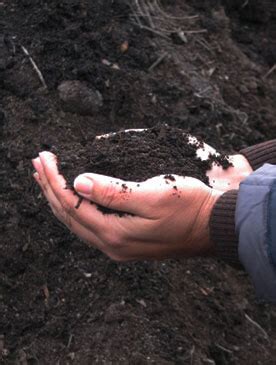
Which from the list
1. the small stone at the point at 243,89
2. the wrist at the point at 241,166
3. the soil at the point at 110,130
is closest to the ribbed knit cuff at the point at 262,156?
the wrist at the point at 241,166

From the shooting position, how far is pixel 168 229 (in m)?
1.70

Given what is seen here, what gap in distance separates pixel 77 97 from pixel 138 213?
3.27ft

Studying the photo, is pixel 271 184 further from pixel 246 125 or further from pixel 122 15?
pixel 122 15

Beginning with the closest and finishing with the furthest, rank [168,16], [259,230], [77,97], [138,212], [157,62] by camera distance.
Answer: [259,230]
[138,212]
[77,97]
[157,62]
[168,16]

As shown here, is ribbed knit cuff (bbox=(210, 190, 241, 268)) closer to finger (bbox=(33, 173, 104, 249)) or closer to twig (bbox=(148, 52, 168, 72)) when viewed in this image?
finger (bbox=(33, 173, 104, 249))

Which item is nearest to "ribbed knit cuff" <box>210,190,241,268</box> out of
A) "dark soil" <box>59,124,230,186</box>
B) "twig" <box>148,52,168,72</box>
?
"dark soil" <box>59,124,230,186</box>

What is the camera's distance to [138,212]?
165 cm

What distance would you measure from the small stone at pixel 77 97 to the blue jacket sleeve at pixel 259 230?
106 cm

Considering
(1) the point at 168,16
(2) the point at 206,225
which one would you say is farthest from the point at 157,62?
(2) the point at 206,225

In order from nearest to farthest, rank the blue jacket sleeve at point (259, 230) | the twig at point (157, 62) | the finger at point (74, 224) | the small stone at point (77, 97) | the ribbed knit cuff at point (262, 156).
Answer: the blue jacket sleeve at point (259, 230)
the finger at point (74, 224)
the ribbed knit cuff at point (262, 156)
the small stone at point (77, 97)
the twig at point (157, 62)

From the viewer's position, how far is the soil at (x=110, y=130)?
205 cm

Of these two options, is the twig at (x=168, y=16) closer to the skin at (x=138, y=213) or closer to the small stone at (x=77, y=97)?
the small stone at (x=77, y=97)

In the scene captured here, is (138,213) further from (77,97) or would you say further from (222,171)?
(77,97)

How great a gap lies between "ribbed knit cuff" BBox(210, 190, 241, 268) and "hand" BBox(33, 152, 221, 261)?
28 millimetres
